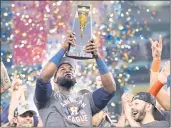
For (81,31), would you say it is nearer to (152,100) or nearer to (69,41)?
(69,41)

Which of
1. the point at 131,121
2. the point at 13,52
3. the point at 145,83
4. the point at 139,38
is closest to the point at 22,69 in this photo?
the point at 13,52

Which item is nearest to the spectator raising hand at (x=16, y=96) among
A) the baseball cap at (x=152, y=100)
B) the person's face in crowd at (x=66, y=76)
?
the person's face in crowd at (x=66, y=76)

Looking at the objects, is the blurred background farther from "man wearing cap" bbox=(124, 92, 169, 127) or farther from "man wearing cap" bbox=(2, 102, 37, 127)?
"man wearing cap" bbox=(124, 92, 169, 127)

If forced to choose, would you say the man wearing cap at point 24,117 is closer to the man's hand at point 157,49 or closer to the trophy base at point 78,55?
the trophy base at point 78,55

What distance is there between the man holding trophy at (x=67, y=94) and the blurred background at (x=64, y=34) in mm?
3524

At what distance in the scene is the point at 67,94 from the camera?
274 centimetres

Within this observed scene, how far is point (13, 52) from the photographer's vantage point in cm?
699

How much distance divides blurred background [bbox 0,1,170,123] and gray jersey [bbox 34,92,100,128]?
3.53m

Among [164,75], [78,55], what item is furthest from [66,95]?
[164,75]

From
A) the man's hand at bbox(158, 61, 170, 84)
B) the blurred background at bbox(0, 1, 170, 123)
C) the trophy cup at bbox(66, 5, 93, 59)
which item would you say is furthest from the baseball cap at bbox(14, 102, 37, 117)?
the blurred background at bbox(0, 1, 170, 123)

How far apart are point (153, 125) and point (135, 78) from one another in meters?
4.70

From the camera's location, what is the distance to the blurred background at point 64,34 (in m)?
6.63

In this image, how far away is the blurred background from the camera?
6629 millimetres

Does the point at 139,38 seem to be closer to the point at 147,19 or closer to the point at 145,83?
the point at 147,19
